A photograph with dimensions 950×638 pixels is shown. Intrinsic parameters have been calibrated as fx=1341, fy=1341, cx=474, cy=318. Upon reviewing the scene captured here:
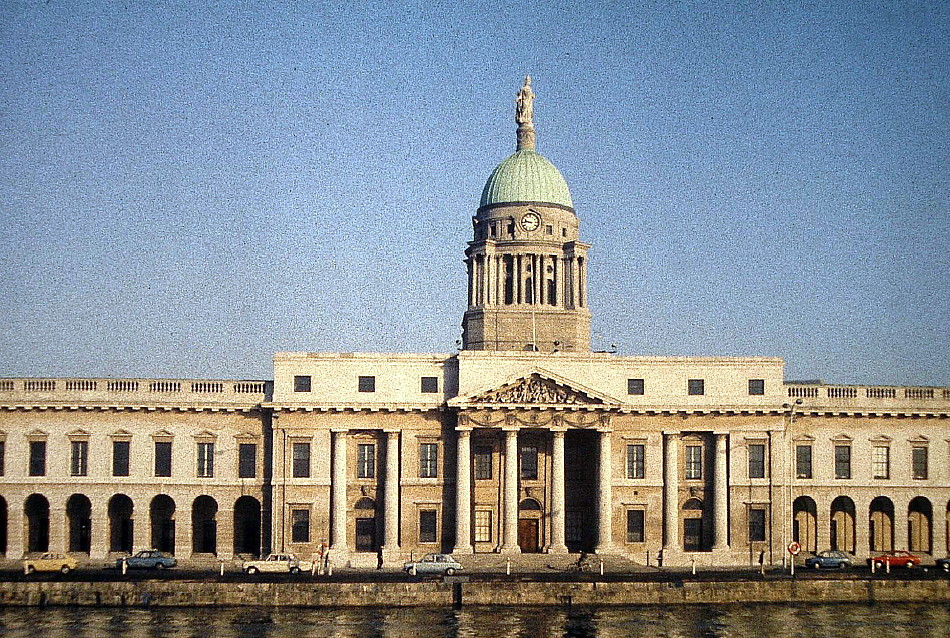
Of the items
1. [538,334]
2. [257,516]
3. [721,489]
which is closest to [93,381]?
[257,516]

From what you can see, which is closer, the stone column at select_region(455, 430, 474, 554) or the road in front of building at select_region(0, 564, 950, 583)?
the road in front of building at select_region(0, 564, 950, 583)

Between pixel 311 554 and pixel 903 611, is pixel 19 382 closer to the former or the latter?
pixel 311 554

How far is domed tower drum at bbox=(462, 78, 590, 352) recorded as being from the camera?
103 metres

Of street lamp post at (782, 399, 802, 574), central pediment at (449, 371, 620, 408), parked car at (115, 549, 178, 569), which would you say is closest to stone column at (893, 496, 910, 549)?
street lamp post at (782, 399, 802, 574)

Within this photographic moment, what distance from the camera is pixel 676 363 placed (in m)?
91.1

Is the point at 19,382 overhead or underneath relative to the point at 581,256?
underneath

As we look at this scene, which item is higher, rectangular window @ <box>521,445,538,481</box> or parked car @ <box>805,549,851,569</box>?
rectangular window @ <box>521,445,538,481</box>

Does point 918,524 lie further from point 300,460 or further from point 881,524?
point 300,460

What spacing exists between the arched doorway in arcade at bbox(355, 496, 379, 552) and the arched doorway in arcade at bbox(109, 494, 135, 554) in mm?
15739

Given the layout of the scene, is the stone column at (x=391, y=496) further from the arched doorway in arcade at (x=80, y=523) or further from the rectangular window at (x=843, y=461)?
the rectangular window at (x=843, y=461)

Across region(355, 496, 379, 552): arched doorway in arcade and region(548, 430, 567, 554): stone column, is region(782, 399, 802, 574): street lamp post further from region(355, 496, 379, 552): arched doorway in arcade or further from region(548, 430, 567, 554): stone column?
region(355, 496, 379, 552): arched doorway in arcade

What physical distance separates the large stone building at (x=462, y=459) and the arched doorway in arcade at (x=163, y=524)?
114mm

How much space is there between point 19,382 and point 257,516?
18411 mm

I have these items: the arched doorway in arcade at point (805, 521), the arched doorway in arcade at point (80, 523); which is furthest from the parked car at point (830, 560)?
the arched doorway in arcade at point (80, 523)
